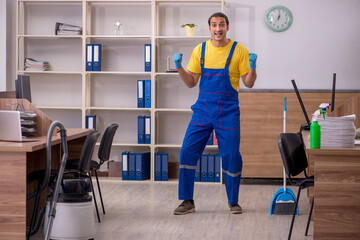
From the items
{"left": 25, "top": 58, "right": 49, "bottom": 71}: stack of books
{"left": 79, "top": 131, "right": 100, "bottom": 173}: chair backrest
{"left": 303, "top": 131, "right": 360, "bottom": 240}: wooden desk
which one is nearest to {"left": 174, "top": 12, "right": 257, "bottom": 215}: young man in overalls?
{"left": 79, "top": 131, "right": 100, "bottom": 173}: chair backrest

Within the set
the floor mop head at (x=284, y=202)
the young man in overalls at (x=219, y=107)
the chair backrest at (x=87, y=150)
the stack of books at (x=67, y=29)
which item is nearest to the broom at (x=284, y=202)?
the floor mop head at (x=284, y=202)

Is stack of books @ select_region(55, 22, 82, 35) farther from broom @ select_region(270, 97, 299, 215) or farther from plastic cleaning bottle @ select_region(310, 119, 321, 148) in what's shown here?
plastic cleaning bottle @ select_region(310, 119, 321, 148)

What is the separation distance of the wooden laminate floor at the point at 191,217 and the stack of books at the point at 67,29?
1.85 meters

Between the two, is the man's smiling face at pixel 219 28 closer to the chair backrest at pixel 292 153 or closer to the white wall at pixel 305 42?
the chair backrest at pixel 292 153

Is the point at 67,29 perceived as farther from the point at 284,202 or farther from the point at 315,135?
the point at 315,135

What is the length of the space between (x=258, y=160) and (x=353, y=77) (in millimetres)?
1431

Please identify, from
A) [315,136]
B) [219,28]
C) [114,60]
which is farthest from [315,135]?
[114,60]

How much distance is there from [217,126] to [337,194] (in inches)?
65.8

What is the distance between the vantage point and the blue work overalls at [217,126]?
4.68 m

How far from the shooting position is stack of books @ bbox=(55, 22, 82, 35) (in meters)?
6.55

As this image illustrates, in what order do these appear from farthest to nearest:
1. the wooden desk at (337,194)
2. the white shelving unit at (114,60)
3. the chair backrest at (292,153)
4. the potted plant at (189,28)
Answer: the white shelving unit at (114,60), the potted plant at (189,28), the chair backrest at (292,153), the wooden desk at (337,194)

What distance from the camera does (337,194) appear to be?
317 centimetres

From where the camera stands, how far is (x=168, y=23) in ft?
22.0

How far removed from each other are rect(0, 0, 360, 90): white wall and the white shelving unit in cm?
42
